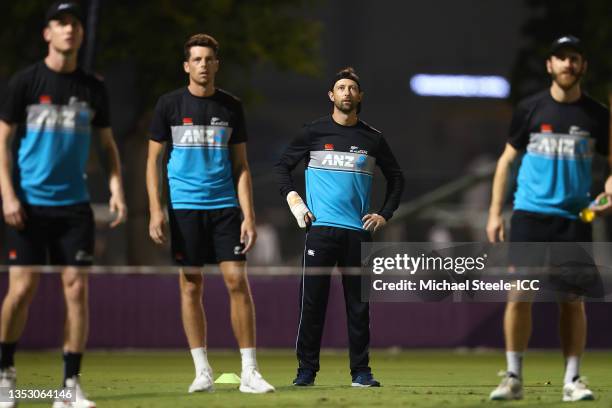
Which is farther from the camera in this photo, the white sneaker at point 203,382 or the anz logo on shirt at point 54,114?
the white sneaker at point 203,382

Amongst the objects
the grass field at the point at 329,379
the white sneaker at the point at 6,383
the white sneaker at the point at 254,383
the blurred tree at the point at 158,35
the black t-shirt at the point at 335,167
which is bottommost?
the grass field at the point at 329,379

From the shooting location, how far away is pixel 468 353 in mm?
18172

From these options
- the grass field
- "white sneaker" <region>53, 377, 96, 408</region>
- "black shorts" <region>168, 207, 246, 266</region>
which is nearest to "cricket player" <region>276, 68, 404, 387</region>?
the grass field

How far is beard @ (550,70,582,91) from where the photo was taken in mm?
9174

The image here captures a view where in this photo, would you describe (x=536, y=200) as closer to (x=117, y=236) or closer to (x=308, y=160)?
(x=308, y=160)

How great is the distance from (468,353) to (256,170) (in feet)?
16.7

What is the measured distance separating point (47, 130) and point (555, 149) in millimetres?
3219

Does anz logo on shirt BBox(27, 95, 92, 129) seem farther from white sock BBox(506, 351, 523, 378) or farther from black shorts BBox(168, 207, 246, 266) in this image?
white sock BBox(506, 351, 523, 378)

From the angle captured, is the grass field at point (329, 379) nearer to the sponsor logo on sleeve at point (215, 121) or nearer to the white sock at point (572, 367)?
the white sock at point (572, 367)

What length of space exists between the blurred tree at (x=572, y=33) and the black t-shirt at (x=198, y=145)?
13917mm

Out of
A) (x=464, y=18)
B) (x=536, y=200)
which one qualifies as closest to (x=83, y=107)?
(x=536, y=200)

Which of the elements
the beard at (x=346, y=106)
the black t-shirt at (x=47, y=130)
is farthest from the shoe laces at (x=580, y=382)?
the black t-shirt at (x=47, y=130)

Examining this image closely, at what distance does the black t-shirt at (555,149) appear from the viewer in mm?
9203

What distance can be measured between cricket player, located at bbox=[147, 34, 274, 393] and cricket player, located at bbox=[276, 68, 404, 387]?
0.70 metres
